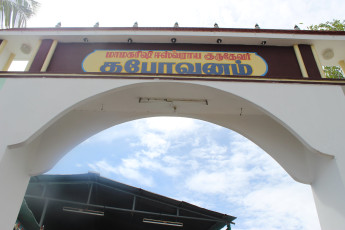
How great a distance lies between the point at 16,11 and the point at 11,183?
821 centimetres

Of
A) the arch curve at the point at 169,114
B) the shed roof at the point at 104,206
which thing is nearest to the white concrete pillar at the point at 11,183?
the arch curve at the point at 169,114

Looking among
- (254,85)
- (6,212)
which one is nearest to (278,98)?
(254,85)

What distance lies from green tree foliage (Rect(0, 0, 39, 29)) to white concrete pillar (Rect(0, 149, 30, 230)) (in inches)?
282

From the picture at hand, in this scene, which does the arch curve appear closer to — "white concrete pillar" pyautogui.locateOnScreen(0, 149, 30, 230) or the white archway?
the white archway

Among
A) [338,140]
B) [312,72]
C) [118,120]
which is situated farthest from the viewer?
[118,120]

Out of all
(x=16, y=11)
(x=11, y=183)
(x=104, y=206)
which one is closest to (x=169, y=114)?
(x=11, y=183)

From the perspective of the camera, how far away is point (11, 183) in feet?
17.1

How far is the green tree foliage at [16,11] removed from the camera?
1044 cm

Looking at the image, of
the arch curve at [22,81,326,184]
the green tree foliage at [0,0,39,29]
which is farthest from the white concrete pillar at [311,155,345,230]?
the green tree foliage at [0,0,39,29]

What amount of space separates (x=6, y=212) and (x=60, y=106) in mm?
2144

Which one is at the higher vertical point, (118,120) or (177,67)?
(177,67)

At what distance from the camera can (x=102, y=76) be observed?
5754mm

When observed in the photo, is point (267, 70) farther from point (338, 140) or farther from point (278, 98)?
point (338, 140)

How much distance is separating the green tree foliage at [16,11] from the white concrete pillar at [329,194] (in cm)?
1108
